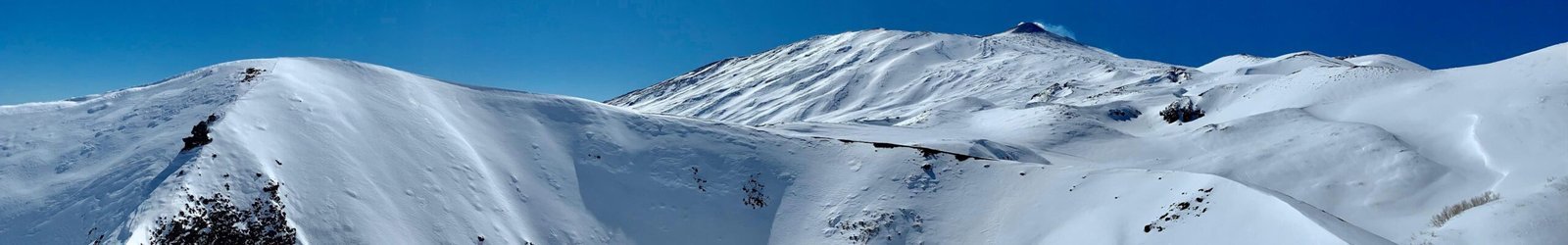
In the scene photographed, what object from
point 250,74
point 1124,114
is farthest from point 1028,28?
point 250,74

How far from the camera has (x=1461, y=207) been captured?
74.9ft

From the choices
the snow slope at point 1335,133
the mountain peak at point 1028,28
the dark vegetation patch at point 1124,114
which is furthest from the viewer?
the mountain peak at point 1028,28

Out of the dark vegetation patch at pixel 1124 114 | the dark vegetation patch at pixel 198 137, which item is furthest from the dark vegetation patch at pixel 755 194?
the dark vegetation patch at pixel 1124 114

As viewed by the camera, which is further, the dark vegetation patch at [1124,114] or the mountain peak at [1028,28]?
the mountain peak at [1028,28]

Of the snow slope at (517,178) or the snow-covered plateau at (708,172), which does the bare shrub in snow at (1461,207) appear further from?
the snow slope at (517,178)

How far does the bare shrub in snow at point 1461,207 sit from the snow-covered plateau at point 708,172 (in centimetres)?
13

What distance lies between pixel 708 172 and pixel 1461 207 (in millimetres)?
24104

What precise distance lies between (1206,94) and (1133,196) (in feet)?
126

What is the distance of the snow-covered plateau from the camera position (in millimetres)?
17391

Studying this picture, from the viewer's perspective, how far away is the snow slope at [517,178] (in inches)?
685

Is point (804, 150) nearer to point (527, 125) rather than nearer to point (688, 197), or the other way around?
point (688, 197)

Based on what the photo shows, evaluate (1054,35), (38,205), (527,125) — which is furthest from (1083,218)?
(1054,35)

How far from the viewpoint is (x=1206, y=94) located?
55438 mm

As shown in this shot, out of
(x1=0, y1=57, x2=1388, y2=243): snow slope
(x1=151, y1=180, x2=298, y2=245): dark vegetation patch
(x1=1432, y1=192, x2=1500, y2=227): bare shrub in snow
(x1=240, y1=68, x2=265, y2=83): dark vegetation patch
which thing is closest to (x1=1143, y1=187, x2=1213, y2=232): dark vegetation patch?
(x1=0, y1=57, x2=1388, y2=243): snow slope
